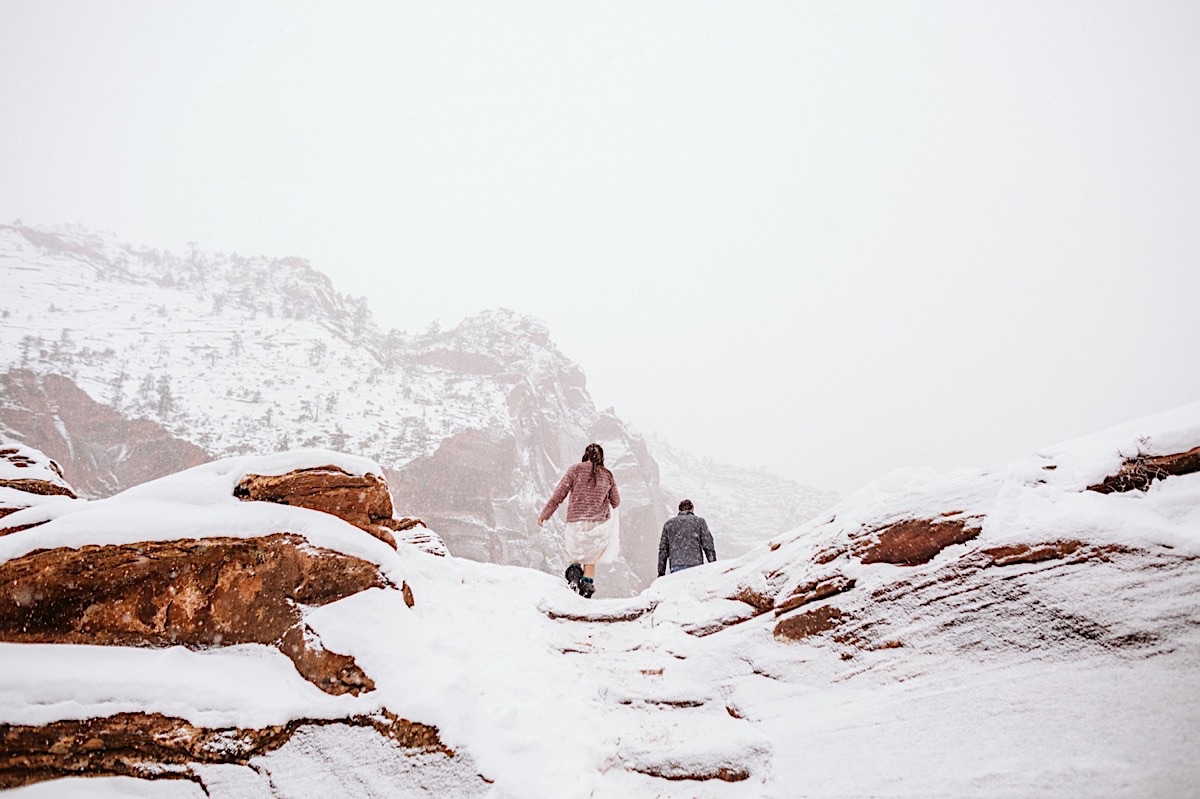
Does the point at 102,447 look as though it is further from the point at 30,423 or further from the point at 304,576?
the point at 304,576

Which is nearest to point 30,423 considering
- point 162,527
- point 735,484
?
point 162,527

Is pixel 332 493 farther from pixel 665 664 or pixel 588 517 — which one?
pixel 665 664

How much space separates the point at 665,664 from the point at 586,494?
3544 mm

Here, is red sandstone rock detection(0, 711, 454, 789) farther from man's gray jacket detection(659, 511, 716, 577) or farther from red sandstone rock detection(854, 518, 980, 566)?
man's gray jacket detection(659, 511, 716, 577)

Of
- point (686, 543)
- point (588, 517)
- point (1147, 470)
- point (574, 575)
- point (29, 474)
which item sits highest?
point (29, 474)

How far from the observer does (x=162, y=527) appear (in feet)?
14.4

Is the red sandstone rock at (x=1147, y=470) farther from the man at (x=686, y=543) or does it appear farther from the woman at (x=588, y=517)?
the woman at (x=588, y=517)

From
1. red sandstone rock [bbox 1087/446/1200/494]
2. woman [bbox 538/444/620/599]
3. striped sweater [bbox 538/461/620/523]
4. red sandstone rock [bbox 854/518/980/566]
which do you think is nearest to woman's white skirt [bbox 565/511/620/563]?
woman [bbox 538/444/620/599]

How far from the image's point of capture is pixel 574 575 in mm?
8445

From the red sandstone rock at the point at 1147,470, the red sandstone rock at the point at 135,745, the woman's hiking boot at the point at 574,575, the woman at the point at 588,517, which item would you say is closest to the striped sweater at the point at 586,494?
the woman at the point at 588,517

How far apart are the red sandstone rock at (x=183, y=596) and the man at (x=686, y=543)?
17.7 feet

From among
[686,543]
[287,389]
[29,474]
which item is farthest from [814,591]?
[287,389]

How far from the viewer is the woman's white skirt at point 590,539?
827 cm

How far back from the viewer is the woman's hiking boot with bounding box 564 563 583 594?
27.5 ft
